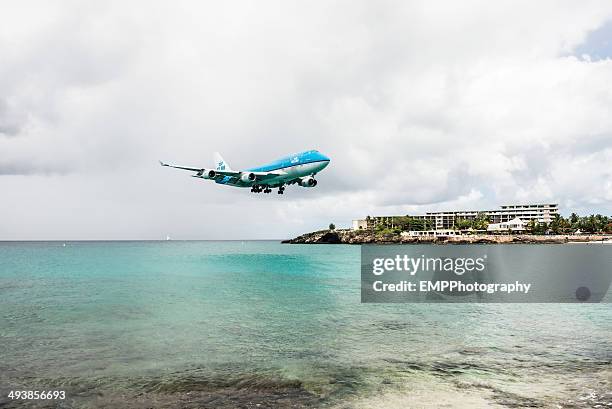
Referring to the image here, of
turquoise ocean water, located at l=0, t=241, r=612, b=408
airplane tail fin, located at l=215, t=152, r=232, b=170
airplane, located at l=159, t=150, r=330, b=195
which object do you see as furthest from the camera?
airplane tail fin, located at l=215, t=152, r=232, b=170

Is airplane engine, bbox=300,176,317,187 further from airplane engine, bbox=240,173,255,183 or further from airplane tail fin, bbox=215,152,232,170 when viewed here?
airplane tail fin, bbox=215,152,232,170

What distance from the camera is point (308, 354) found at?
22672mm

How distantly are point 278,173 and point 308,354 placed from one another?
45.2 m

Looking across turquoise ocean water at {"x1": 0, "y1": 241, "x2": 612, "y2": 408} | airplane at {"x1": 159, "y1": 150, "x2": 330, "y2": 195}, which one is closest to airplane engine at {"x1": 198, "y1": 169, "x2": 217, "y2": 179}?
airplane at {"x1": 159, "y1": 150, "x2": 330, "y2": 195}

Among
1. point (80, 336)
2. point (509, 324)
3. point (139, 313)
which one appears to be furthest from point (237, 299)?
point (509, 324)

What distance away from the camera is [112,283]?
64438mm

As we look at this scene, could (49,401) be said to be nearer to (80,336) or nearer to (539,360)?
(80,336)

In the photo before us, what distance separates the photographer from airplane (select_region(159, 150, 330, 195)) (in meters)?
→ 62.7

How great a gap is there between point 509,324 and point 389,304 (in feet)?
40.4

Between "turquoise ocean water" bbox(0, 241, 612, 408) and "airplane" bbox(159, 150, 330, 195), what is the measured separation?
2473 cm

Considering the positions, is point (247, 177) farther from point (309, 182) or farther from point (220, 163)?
point (220, 163)

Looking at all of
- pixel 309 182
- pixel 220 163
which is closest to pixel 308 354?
pixel 309 182

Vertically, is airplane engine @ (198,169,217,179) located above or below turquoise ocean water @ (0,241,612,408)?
above

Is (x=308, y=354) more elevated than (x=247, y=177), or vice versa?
(x=247, y=177)
